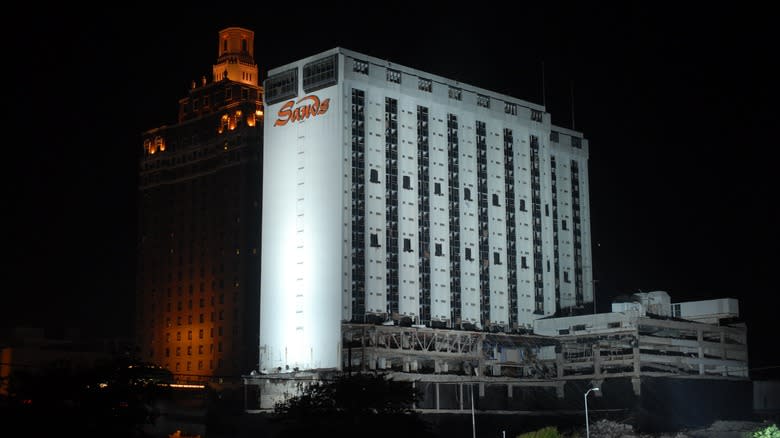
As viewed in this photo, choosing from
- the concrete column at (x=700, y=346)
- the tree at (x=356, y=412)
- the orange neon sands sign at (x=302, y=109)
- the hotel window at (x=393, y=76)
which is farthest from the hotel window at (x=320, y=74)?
the concrete column at (x=700, y=346)

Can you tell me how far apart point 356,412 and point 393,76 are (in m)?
61.4

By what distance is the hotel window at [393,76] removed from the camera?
539 ft

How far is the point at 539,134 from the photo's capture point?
190 m

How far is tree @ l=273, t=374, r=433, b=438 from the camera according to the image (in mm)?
115688

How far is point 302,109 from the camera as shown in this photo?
6368 inches

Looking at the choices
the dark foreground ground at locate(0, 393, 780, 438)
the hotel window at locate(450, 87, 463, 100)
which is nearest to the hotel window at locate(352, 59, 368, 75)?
the hotel window at locate(450, 87, 463, 100)

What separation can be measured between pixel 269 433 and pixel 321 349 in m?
13.4

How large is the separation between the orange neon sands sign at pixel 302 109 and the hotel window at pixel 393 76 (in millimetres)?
11681

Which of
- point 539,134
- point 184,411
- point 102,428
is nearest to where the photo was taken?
point 102,428

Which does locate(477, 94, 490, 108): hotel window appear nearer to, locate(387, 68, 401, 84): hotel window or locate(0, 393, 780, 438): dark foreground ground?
locate(387, 68, 401, 84): hotel window

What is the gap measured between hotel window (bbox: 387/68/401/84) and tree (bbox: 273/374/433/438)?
54.2 metres

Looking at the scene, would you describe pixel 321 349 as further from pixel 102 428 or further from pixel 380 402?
pixel 102 428

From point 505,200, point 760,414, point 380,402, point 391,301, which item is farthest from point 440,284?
point 760,414

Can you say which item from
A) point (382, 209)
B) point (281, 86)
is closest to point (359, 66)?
point (281, 86)
